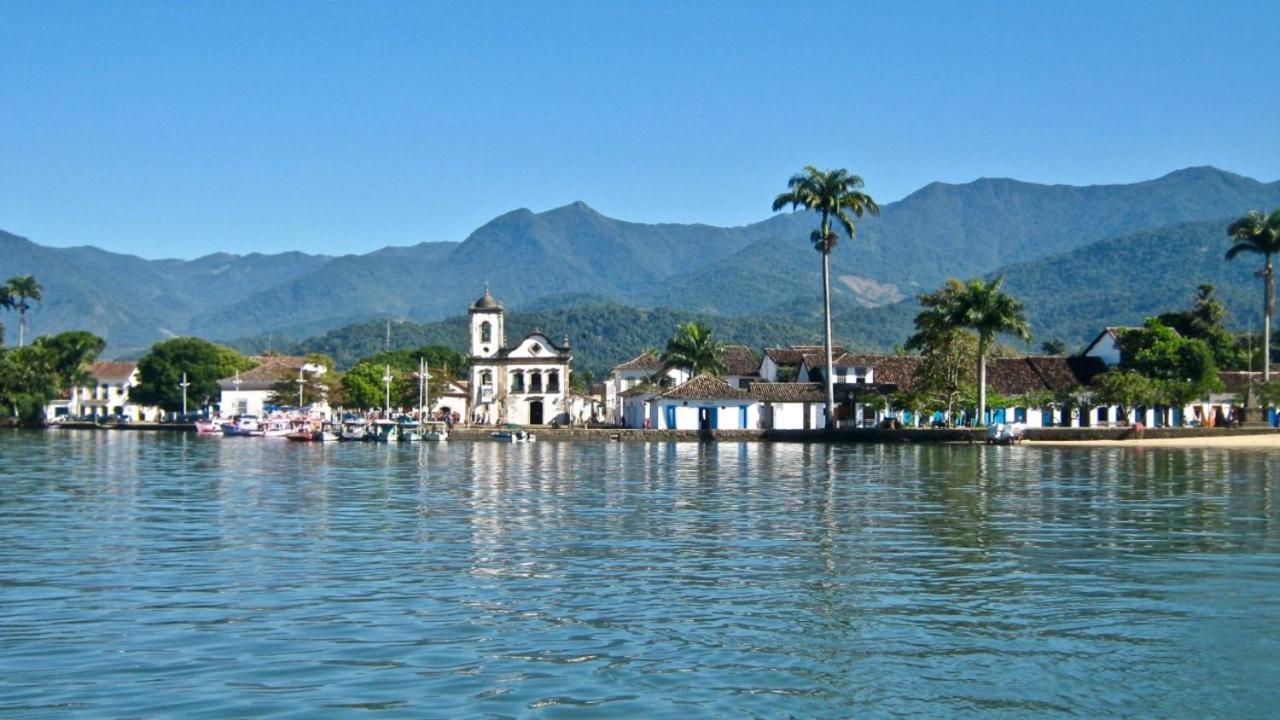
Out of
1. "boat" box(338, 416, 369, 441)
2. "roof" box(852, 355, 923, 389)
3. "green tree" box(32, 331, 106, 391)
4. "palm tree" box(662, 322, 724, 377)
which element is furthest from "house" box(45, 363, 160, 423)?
"roof" box(852, 355, 923, 389)

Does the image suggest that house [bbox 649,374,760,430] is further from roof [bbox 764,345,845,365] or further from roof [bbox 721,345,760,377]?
roof [bbox 721,345,760,377]

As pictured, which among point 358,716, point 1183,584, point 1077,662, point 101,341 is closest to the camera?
point 358,716

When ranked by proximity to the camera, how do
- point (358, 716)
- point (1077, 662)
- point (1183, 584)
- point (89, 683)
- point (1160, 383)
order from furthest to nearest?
point (1160, 383)
point (1183, 584)
point (1077, 662)
point (89, 683)
point (358, 716)

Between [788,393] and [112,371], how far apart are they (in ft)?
298

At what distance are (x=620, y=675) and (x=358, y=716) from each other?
110 inches

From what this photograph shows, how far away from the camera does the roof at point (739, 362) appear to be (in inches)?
3989

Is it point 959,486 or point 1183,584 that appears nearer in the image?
point 1183,584

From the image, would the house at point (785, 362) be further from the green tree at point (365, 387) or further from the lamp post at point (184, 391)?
the lamp post at point (184, 391)

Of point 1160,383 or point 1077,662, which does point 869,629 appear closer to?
point 1077,662

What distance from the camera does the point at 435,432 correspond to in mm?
84500

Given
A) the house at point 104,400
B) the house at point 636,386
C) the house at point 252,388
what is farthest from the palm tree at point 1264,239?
the house at point 104,400

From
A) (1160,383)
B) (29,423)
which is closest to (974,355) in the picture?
(1160,383)

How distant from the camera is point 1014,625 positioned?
52.2 ft

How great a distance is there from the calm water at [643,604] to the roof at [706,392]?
46761 millimetres
